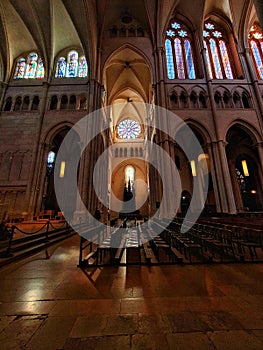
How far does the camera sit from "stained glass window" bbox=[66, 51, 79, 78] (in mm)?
14983

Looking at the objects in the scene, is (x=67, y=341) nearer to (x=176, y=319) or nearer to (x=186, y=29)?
(x=176, y=319)

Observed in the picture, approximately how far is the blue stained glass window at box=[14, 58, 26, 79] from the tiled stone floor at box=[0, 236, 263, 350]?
713 inches

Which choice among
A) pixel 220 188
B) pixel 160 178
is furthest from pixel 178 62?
pixel 220 188

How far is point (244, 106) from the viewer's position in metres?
13.6

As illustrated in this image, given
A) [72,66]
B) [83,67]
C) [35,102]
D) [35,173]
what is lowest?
[35,173]

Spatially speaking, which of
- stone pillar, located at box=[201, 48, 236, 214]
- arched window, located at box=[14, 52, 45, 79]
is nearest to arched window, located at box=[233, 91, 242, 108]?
stone pillar, located at box=[201, 48, 236, 214]

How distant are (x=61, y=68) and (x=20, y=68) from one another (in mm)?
3913

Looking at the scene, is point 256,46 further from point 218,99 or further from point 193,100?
point 193,100

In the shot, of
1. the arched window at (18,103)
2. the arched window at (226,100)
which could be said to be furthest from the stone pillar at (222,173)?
the arched window at (18,103)

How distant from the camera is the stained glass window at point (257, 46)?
14.7m

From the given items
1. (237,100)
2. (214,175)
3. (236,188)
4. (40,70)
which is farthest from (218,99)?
(40,70)

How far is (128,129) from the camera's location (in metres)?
26.8

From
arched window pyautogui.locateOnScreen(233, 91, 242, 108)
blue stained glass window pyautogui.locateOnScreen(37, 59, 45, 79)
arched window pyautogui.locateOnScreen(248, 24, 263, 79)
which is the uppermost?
arched window pyautogui.locateOnScreen(248, 24, 263, 79)

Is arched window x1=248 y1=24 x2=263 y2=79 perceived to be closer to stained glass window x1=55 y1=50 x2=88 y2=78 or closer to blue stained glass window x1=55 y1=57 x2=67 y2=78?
stained glass window x1=55 y1=50 x2=88 y2=78
